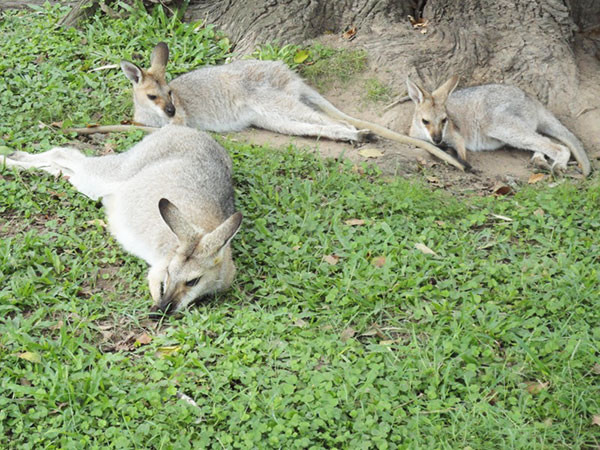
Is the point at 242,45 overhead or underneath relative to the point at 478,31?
underneath

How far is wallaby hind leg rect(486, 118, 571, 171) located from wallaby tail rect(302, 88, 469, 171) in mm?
844

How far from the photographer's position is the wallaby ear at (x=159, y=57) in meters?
7.61

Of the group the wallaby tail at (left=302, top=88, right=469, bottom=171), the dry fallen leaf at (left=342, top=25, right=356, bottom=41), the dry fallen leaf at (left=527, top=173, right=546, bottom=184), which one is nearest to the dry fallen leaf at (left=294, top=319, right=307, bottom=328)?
the wallaby tail at (left=302, top=88, right=469, bottom=171)

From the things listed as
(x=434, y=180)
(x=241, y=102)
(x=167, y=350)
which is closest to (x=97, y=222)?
(x=167, y=350)

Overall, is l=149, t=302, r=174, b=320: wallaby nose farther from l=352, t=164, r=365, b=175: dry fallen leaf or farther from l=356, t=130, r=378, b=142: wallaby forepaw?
l=356, t=130, r=378, b=142: wallaby forepaw

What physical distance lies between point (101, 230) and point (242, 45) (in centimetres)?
374

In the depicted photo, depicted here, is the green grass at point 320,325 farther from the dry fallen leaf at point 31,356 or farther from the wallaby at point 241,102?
the wallaby at point 241,102

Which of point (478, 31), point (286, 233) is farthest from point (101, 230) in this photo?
point (478, 31)

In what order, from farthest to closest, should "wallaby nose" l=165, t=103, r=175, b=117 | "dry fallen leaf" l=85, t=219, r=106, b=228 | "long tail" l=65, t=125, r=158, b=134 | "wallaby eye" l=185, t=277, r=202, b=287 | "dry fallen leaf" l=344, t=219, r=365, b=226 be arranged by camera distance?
"wallaby nose" l=165, t=103, r=175, b=117, "long tail" l=65, t=125, r=158, b=134, "dry fallen leaf" l=344, t=219, r=365, b=226, "dry fallen leaf" l=85, t=219, r=106, b=228, "wallaby eye" l=185, t=277, r=202, b=287

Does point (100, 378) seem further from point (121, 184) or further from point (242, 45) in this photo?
point (242, 45)

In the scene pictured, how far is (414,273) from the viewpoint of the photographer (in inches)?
205

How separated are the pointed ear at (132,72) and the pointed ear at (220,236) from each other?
3151 millimetres

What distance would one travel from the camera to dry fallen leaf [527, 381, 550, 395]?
4.24 metres

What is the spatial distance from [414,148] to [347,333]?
3.27m
